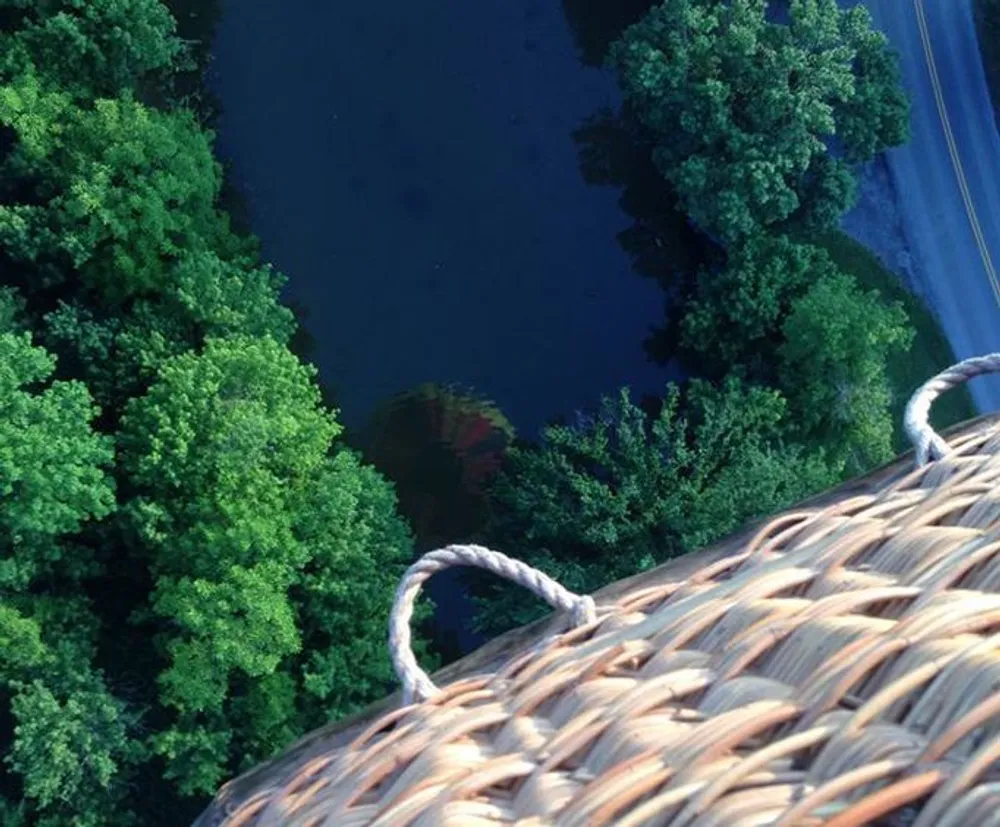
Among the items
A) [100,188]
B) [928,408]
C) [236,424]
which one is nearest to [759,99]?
[236,424]

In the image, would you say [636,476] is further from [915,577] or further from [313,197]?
[915,577]

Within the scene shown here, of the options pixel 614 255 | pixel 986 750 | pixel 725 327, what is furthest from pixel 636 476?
pixel 986 750

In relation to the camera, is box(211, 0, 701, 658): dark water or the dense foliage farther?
box(211, 0, 701, 658): dark water

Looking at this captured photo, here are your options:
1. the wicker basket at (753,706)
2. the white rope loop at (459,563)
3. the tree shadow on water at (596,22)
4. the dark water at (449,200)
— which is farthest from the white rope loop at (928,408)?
the tree shadow on water at (596,22)

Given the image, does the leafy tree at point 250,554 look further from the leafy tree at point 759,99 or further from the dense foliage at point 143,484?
the leafy tree at point 759,99

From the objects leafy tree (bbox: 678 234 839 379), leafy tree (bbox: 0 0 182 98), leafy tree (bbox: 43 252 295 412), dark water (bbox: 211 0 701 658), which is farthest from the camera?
dark water (bbox: 211 0 701 658)

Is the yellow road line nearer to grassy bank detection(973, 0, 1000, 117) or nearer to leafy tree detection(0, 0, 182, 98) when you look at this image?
grassy bank detection(973, 0, 1000, 117)

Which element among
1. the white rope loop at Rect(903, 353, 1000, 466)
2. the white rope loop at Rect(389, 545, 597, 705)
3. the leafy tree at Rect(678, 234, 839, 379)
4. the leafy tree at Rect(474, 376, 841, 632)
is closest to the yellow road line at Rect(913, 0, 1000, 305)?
the leafy tree at Rect(678, 234, 839, 379)
